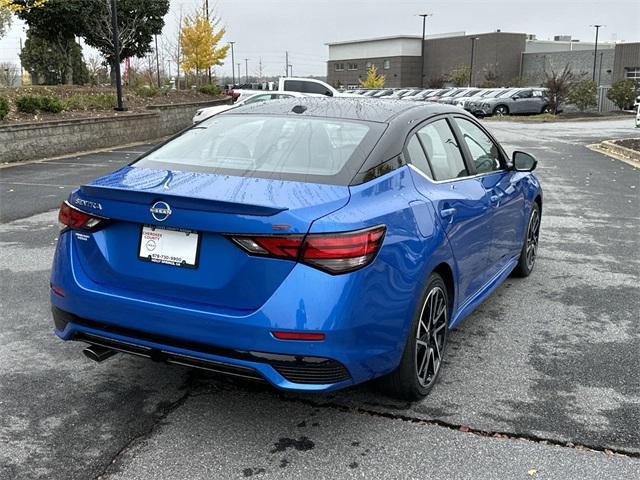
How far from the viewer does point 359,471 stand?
2951 millimetres

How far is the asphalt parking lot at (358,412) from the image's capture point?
9.82 feet

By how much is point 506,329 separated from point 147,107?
1985 centimetres

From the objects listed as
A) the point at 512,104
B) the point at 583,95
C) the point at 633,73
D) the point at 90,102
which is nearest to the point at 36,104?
the point at 90,102

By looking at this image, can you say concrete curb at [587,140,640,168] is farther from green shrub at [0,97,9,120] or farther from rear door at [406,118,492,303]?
green shrub at [0,97,9,120]

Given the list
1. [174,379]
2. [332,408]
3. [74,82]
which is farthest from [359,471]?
[74,82]

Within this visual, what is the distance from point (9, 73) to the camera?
35344 millimetres

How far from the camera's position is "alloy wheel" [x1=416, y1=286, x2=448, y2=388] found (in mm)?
3508

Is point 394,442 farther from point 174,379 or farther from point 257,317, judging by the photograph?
point 174,379

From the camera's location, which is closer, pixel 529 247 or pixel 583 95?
pixel 529 247

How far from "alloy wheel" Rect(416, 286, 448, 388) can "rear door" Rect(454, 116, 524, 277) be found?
1.00 m

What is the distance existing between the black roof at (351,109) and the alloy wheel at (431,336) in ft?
3.47

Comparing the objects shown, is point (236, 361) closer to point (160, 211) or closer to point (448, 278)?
point (160, 211)

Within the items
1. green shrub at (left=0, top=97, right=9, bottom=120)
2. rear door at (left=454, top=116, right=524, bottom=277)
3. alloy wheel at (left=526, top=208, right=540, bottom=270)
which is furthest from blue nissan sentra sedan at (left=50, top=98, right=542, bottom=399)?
green shrub at (left=0, top=97, right=9, bottom=120)

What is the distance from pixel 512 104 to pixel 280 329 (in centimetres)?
3897
